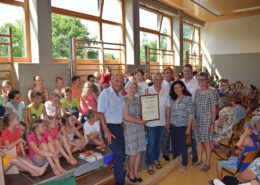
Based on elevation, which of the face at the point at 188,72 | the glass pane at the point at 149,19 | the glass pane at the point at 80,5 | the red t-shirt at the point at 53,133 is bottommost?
the red t-shirt at the point at 53,133

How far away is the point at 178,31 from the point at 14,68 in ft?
28.1

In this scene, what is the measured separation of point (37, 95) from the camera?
370 centimetres

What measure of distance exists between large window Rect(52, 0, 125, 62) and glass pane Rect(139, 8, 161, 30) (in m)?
1.26

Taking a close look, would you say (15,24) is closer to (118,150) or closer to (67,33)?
(67,33)

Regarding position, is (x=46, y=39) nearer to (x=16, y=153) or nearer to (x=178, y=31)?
(x=16, y=153)

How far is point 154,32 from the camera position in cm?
991

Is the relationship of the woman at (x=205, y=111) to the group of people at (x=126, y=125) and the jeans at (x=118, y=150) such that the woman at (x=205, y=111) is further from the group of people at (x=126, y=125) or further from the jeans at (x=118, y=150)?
the jeans at (x=118, y=150)

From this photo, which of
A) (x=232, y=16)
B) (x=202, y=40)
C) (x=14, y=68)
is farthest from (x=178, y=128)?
(x=202, y=40)

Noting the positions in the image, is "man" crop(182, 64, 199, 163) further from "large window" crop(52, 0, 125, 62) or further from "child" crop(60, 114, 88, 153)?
"large window" crop(52, 0, 125, 62)

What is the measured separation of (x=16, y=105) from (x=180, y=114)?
274cm

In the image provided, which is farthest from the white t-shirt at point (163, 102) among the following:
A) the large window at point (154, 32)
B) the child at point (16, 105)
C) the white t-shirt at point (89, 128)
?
the large window at point (154, 32)

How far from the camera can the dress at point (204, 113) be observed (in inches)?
124

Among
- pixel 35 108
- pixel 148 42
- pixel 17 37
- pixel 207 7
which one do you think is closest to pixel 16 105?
pixel 35 108

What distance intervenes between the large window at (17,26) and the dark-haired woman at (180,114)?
3.80 meters
